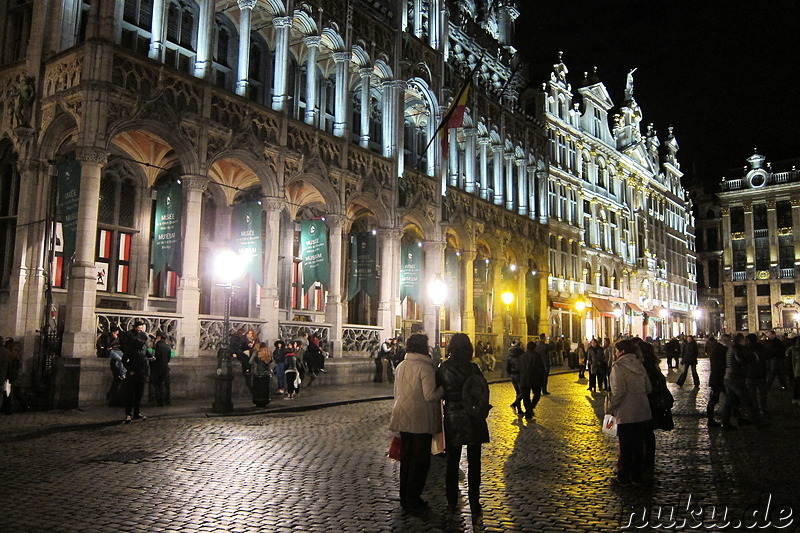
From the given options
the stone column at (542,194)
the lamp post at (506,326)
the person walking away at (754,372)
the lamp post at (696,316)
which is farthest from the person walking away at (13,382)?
the lamp post at (696,316)

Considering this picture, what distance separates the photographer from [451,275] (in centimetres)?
→ 3200

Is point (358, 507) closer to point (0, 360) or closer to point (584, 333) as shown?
point (0, 360)

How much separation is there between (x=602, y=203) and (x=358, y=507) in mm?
49224

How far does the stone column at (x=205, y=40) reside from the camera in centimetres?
2002

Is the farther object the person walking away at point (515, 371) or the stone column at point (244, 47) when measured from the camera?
the stone column at point (244, 47)

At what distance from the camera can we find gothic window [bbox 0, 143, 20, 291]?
19.3 m

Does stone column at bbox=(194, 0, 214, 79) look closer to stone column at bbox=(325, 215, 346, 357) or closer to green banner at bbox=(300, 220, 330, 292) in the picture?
green banner at bbox=(300, 220, 330, 292)

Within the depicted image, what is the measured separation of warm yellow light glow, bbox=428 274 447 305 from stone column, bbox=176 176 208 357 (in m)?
10.2

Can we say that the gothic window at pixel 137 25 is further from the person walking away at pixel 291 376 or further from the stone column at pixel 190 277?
the person walking away at pixel 291 376

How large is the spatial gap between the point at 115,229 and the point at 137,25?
254 inches

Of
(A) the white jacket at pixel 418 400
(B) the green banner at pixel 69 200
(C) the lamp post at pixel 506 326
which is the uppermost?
(B) the green banner at pixel 69 200

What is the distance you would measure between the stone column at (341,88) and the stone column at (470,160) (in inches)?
401

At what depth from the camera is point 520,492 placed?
7.95 m

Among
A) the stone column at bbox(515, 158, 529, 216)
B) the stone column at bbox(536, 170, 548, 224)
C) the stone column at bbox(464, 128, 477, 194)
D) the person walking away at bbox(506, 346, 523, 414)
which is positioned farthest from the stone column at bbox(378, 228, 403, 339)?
the stone column at bbox(536, 170, 548, 224)
